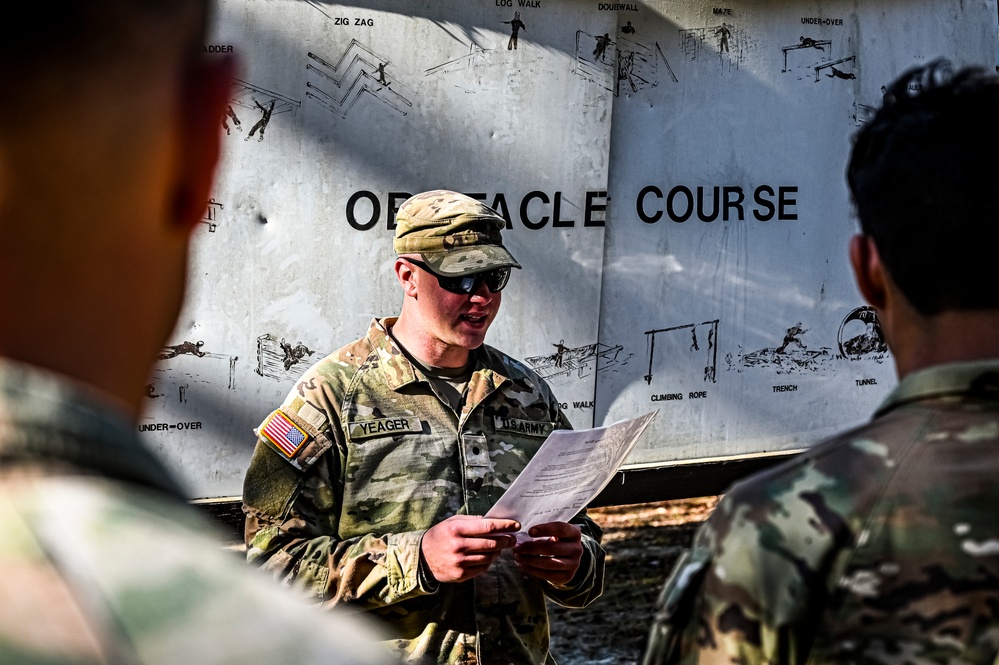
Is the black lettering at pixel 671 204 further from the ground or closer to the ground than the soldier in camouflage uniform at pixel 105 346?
further from the ground

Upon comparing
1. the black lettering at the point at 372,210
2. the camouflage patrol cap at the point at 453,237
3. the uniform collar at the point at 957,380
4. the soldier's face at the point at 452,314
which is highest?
the black lettering at the point at 372,210

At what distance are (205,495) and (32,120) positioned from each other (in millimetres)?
3435

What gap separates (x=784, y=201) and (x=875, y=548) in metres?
3.88

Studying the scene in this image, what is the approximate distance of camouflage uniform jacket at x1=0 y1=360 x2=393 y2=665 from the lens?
502 millimetres

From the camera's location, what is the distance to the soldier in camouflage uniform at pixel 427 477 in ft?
7.55

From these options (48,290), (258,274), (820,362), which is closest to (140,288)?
(48,290)

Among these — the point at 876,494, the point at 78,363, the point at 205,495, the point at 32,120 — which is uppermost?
the point at 32,120

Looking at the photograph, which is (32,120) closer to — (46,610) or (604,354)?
(46,610)

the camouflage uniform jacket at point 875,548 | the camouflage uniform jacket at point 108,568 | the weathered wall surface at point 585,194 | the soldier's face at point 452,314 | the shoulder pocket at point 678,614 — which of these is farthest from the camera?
the weathered wall surface at point 585,194

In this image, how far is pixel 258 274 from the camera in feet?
12.4

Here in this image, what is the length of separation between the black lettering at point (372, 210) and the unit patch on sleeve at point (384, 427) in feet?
5.19

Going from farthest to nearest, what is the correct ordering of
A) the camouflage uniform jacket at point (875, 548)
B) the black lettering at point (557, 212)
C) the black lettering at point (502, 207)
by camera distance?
the black lettering at point (557, 212)
the black lettering at point (502, 207)
the camouflage uniform jacket at point (875, 548)

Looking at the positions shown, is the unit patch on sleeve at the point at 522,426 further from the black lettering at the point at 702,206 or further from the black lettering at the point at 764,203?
the black lettering at the point at 764,203

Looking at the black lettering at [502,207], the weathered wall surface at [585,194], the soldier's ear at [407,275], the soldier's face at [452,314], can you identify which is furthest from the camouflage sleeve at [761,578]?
the black lettering at [502,207]
